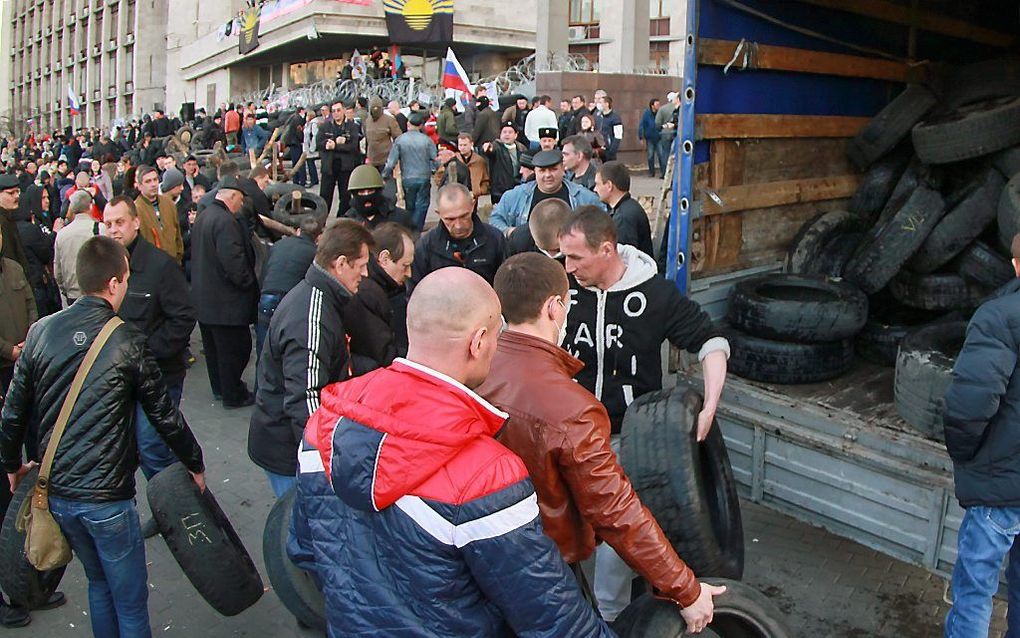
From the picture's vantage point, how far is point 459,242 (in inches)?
226

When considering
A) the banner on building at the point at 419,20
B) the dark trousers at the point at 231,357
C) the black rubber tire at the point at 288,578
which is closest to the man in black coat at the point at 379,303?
the black rubber tire at the point at 288,578

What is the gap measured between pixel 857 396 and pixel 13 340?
486 centimetres

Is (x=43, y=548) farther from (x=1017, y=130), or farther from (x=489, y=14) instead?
(x=489, y=14)

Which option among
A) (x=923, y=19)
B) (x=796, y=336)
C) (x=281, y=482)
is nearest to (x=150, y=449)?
(x=281, y=482)

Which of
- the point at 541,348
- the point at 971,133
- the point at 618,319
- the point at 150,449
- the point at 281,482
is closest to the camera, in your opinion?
the point at 541,348

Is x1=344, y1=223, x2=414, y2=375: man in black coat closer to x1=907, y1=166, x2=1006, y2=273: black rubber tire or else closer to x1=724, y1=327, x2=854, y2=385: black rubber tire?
x1=724, y1=327, x2=854, y2=385: black rubber tire

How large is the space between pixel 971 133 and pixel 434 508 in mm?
4777

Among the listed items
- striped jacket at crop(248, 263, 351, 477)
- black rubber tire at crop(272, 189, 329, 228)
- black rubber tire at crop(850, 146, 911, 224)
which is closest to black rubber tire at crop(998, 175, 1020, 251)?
black rubber tire at crop(850, 146, 911, 224)

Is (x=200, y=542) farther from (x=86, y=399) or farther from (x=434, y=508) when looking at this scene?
(x=434, y=508)

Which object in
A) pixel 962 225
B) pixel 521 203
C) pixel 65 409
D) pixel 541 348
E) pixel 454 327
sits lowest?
pixel 65 409

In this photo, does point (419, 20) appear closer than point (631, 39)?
No

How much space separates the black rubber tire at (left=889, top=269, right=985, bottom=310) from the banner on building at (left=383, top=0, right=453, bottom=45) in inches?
Result: 1433

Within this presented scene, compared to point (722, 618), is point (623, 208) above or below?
above

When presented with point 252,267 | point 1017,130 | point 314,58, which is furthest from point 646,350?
point 314,58
